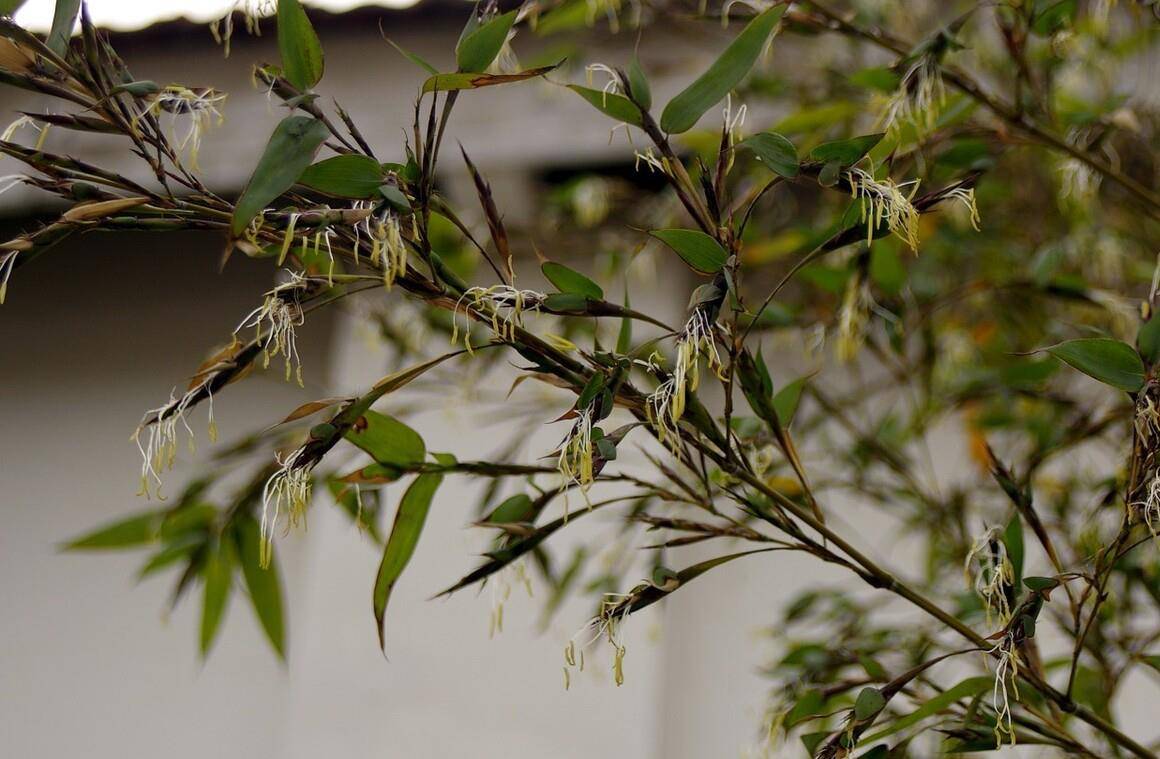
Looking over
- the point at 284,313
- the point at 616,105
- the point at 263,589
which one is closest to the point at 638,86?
the point at 616,105

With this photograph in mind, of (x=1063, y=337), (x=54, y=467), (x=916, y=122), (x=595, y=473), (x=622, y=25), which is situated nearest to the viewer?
(x=595, y=473)

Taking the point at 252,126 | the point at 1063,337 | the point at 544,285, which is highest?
the point at 252,126

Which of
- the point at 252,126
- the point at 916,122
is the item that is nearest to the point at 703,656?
the point at 252,126

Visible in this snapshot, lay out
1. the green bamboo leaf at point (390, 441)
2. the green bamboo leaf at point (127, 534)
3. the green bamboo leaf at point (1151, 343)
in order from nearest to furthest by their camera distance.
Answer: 1. the green bamboo leaf at point (1151, 343)
2. the green bamboo leaf at point (390, 441)
3. the green bamboo leaf at point (127, 534)

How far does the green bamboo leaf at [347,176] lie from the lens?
59cm

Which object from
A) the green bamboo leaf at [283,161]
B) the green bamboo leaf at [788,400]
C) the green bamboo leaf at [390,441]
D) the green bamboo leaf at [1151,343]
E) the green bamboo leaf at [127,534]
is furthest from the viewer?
the green bamboo leaf at [127,534]

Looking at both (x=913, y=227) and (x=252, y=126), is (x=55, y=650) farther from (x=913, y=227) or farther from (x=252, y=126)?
(x=913, y=227)

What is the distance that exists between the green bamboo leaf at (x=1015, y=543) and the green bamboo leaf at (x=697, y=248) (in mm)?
280

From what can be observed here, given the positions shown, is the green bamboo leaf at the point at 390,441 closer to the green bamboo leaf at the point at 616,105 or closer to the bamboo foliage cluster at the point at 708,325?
the bamboo foliage cluster at the point at 708,325

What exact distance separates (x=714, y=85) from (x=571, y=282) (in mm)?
130

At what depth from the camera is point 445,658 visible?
1934 mm

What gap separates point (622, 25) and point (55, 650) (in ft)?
4.63

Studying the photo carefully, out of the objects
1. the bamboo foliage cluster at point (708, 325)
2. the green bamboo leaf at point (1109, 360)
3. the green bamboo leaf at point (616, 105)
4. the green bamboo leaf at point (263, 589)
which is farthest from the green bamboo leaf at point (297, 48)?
the green bamboo leaf at point (263, 589)

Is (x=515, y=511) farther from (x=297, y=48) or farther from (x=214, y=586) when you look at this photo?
(x=214, y=586)
